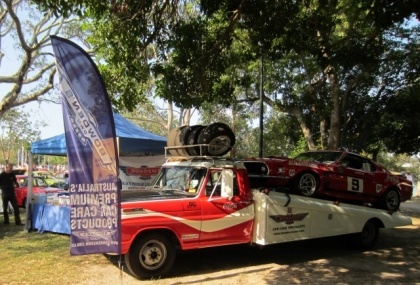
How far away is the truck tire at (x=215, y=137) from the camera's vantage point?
812 centimetres

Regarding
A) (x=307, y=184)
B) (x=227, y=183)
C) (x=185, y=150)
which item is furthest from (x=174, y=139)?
(x=307, y=184)

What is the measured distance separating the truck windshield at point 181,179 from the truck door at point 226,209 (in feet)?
0.62

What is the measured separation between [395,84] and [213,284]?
57.3 feet

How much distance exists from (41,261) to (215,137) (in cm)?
392

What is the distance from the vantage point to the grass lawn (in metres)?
7.34

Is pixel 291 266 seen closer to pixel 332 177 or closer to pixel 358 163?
pixel 332 177

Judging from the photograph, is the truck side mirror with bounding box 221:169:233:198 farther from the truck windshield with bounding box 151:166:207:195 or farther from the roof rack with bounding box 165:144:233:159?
the roof rack with bounding box 165:144:233:159

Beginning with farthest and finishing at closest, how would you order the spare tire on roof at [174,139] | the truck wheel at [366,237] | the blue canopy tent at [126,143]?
the blue canopy tent at [126,143]
the truck wheel at [366,237]
the spare tire on roof at [174,139]

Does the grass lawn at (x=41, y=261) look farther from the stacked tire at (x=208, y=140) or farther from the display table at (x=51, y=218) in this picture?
the stacked tire at (x=208, y=140)

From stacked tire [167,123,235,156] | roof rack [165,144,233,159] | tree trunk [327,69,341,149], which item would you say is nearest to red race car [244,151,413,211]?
stacked tire [167,123,235,156]

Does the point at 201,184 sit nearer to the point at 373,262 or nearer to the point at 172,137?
the point at 172,137

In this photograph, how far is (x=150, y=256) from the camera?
729 centimetres

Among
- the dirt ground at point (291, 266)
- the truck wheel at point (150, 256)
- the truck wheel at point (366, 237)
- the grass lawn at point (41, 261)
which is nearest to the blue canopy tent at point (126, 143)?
the grass lawn at point (41, 261)

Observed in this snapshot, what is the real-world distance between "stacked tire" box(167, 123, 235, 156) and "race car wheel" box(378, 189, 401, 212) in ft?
13.9
